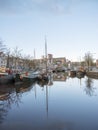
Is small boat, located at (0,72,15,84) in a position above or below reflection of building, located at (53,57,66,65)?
below

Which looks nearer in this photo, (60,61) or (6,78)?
(6,78)

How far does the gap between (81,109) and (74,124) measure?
4112 mm

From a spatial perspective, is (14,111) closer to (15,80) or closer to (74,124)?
(74,124)

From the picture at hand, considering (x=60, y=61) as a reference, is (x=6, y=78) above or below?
below

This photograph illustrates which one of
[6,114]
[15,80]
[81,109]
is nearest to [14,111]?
[6,114]

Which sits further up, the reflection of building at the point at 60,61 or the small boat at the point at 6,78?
the reflection of building at the point at 60,61

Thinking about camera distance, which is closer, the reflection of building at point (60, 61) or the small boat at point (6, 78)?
the small boat at point (6, 78)

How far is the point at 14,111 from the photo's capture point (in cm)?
1474

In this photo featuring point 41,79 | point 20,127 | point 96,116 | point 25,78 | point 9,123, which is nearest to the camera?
point 20,127

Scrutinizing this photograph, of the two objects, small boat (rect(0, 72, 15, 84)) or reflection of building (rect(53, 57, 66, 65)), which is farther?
reflection of building (rect(53, 57, 66, 65))

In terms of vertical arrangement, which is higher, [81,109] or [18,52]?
[18,52]

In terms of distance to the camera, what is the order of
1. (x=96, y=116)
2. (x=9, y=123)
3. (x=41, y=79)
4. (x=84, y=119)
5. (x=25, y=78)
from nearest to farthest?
(x=9, y=123) < (x=84, y=119) < (x=96, y=116) < (x=25, y=78) < (x=41, y=79)

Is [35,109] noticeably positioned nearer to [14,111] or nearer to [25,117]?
[14,111]

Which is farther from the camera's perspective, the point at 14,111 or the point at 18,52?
the point at 18,52
